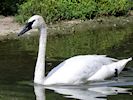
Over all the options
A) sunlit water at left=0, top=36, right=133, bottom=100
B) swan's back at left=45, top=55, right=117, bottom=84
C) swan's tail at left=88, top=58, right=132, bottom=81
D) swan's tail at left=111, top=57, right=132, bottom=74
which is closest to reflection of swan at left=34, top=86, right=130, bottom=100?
sunlit water at left=0, top=36, right=133, bottom=100

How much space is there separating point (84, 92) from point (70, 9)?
895 centimetres

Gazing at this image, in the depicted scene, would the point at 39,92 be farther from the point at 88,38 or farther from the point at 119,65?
the point at 88,38

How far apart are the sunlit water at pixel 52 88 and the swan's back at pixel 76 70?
5.4 inches

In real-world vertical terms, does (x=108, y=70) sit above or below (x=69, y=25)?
above

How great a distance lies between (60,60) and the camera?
13227mm

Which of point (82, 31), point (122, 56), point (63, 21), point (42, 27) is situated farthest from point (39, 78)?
point (63, 21)

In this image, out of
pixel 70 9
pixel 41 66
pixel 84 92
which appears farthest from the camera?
pixel 70 9

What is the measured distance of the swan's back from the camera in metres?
10.9

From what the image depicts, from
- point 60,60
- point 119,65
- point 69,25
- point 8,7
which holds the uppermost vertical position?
point 119,65

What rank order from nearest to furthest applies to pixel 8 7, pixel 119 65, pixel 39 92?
pixel 39 92 < pixel 119 65 < pixel 8 7

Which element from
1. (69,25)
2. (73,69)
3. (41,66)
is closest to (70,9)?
(69,25)

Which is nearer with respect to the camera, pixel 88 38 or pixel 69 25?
pixel 88 38

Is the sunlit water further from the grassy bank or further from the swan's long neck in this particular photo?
the grassy bank

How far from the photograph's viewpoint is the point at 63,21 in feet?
62.1
